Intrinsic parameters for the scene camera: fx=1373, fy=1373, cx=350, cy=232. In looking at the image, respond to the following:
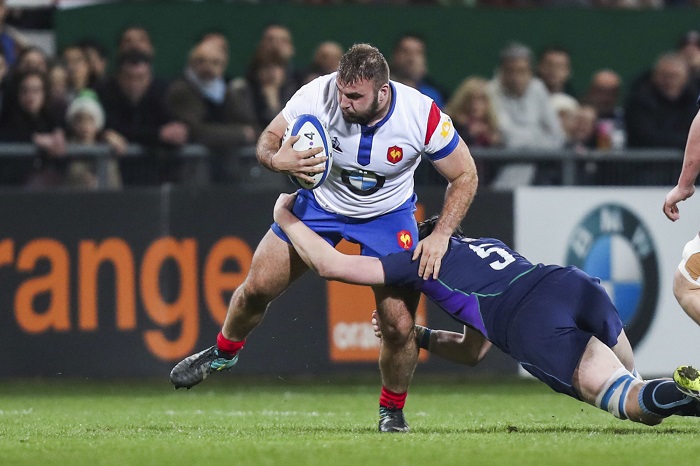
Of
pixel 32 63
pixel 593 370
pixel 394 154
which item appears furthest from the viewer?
pixel 32 63

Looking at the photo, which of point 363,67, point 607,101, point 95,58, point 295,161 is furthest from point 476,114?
point 295,161

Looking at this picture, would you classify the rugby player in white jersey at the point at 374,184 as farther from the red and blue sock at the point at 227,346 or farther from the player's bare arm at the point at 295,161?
the red and blue sock at the point at 227,346

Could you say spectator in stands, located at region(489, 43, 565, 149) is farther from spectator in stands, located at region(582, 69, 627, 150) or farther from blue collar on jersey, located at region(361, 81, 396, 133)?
blue collar on jersey, located at region(361, 81, 396, 133)

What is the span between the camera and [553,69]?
13930mm

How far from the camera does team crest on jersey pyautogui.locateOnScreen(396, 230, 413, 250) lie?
8055 millimetres

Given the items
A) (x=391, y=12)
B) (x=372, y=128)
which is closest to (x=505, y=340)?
(x=372, y=128)

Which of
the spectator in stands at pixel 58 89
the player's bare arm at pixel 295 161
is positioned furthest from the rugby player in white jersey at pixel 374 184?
the spectator in stands at pixel 58 89

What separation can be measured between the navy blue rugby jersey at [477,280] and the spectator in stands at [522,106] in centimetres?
557

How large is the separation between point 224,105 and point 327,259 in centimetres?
491

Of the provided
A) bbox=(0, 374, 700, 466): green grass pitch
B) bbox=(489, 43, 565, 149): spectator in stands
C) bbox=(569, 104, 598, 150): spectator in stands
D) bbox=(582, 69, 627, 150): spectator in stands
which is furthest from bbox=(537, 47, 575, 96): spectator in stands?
bbox=(0, 374, 700, 466): green grass pitch

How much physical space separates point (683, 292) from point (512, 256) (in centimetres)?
137

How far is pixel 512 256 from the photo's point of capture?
7.43 meters

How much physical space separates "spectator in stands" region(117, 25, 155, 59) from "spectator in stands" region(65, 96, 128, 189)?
0.71m

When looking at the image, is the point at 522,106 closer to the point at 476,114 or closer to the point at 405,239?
the point at 476,114
